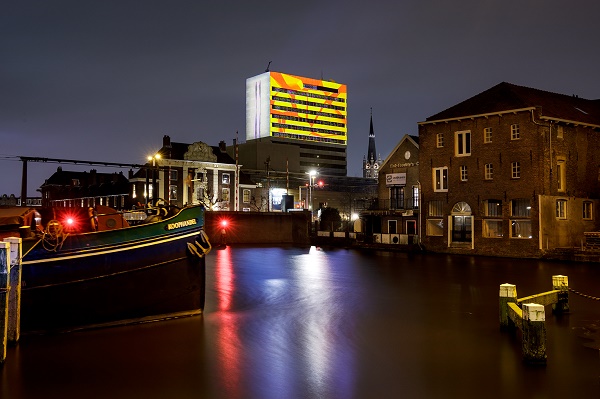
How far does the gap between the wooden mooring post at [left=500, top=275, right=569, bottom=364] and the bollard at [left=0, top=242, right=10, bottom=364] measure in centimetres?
1028

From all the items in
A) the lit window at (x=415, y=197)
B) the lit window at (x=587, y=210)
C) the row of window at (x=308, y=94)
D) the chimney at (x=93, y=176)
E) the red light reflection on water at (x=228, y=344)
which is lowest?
the red light reflection on water at (x=228, y=344)

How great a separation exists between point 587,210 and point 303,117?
138m

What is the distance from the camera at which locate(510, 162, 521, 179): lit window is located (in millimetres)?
41656

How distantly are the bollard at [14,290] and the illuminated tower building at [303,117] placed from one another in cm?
15034

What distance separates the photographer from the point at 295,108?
574 ft

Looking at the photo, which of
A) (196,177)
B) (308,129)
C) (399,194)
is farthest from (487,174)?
(308,129)

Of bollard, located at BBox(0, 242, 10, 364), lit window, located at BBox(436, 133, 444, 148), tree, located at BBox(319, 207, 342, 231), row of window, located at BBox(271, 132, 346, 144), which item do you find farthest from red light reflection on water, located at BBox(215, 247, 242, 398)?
row of window, located at BBox(271, 132, 346, 144)

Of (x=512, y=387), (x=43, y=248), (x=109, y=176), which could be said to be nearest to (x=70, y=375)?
(x=43, y=248)

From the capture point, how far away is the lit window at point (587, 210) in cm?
4397

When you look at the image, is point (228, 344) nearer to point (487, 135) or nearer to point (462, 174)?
point (487, 135)

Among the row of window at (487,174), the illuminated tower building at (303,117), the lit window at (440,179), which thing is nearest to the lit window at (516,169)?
the row of window at (487,174)

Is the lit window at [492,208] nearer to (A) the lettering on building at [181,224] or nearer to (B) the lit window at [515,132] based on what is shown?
(B) the lit window at [515,132]

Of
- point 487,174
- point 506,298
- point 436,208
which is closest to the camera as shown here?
point 506,298

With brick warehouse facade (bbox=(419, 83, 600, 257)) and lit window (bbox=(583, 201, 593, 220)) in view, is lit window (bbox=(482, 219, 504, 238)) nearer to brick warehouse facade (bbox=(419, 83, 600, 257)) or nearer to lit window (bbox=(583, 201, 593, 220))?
brick warehouse facade (bbox=(419, 83, 600, 257))
